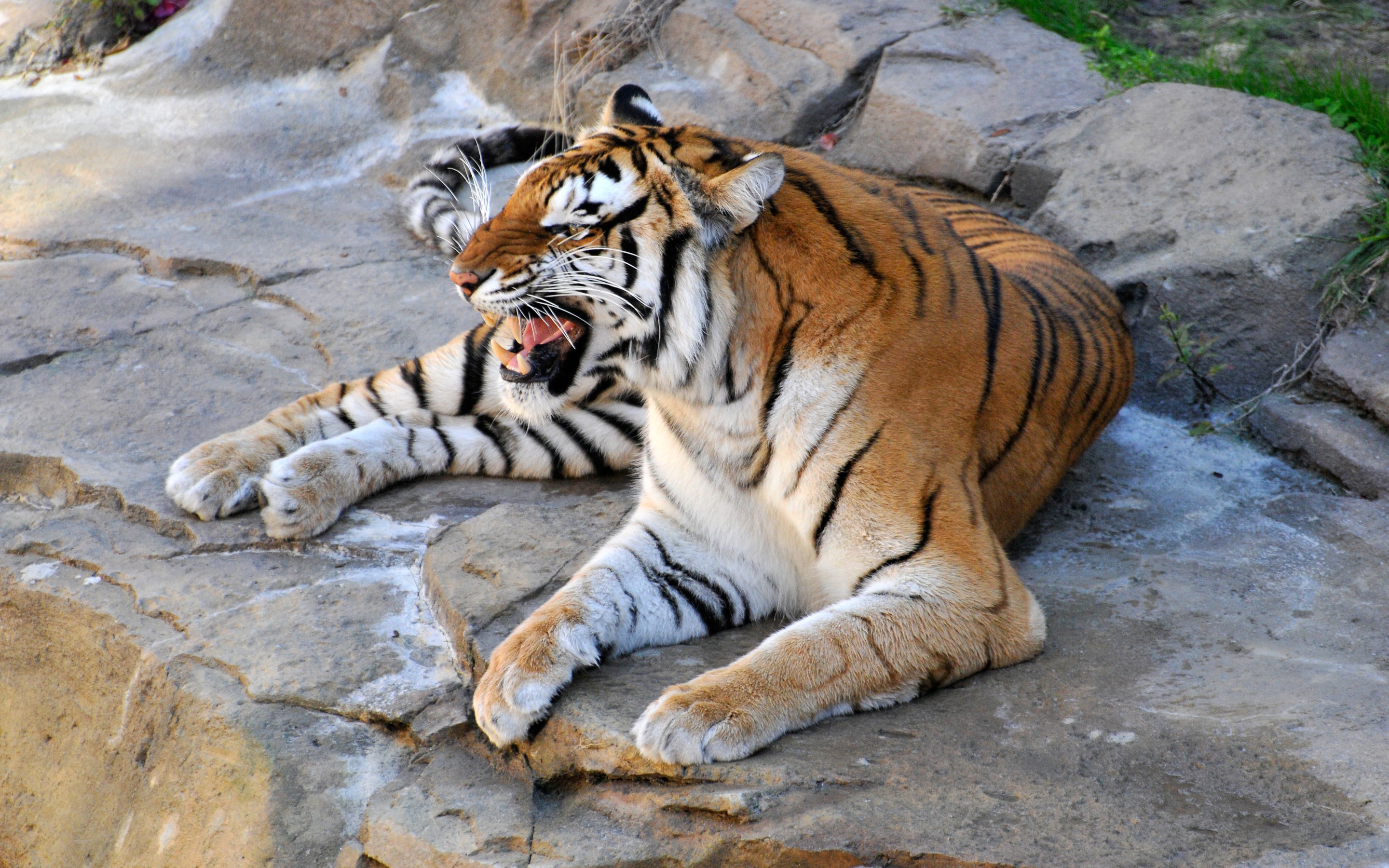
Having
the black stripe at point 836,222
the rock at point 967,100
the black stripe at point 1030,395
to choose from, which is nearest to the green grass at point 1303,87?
the rock at point 967,100

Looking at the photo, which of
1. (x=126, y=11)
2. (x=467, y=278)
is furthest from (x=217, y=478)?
(x=126, y=11)

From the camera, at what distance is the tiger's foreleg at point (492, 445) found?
11.4ft

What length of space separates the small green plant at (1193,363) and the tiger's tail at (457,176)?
213cm

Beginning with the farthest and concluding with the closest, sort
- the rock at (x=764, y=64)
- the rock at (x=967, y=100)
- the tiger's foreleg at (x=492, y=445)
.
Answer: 1. the rock at (x=764, y=64)
2. the rock at (x=967, y=100)
3. the tiger's foreleg at (x=492, y=445)

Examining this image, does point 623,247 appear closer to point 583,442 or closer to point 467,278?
point 467,278

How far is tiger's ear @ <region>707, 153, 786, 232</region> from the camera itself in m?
2.38

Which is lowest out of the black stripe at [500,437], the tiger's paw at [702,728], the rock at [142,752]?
the rock at [142,752]

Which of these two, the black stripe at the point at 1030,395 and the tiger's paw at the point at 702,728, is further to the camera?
the black stripe at the point at 1030,395

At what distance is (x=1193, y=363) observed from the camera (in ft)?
12.6

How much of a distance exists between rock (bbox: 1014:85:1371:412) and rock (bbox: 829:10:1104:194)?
180 mm

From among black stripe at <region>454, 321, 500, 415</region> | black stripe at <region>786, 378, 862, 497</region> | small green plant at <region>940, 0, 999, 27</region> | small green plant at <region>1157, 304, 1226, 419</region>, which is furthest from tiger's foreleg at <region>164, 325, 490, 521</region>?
small green plant at <region>940, 0, 999, 27</region>

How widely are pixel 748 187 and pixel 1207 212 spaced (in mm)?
2300

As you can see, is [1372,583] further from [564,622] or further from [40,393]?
[40,393]

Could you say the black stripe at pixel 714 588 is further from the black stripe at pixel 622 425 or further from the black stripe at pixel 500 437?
the black stripe at pixel 500 437
